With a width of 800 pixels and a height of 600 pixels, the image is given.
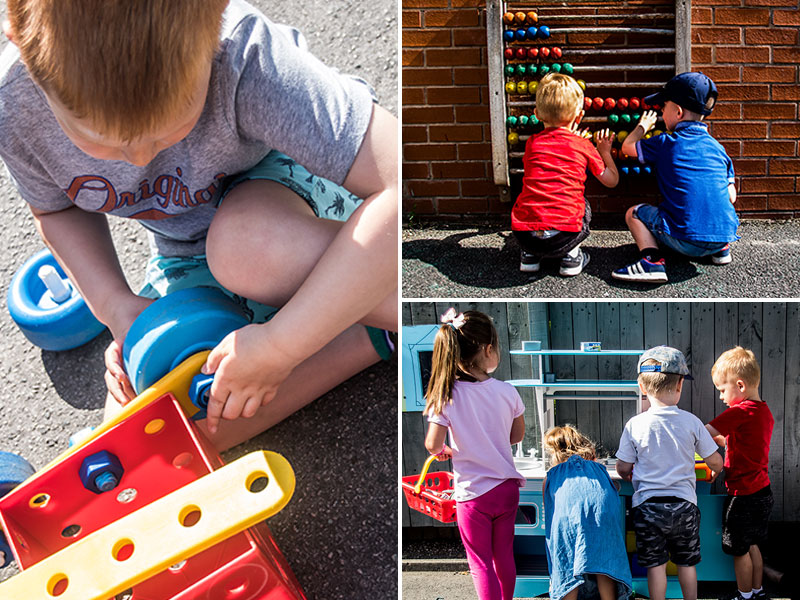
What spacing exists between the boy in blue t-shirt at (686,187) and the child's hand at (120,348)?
1.16 metres

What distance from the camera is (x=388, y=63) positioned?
170 centimetres

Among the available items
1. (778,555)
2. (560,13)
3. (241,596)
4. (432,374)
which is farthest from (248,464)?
(560,13)

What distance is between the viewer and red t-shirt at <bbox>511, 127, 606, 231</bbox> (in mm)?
1817

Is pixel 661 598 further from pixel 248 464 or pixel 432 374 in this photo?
pixel 248 464

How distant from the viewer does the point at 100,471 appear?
0.97 metres

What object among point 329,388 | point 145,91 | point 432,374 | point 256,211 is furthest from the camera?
point 432,374

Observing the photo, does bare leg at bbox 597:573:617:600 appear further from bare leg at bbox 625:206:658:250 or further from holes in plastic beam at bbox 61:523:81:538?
holes in plastic beam at bbox 61:523:81:538

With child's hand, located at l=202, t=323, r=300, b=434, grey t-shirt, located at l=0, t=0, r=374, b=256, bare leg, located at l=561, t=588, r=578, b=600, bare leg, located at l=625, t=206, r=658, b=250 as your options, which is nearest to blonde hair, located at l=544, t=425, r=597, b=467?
bare leg, located at l=561, t=588, r=578, b=600

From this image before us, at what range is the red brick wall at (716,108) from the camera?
76.0 inches

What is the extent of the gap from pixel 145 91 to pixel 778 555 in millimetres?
1742

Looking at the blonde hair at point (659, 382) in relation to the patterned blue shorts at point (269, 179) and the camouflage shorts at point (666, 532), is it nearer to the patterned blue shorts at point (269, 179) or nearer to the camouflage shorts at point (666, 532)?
the camouflage shorts at point (666, 532)

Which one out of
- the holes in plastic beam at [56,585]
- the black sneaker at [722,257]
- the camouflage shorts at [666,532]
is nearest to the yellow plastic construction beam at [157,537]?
the holes in plastic beam at [56,585]

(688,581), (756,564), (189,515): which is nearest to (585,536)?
(688,581)

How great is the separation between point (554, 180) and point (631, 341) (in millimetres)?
454
